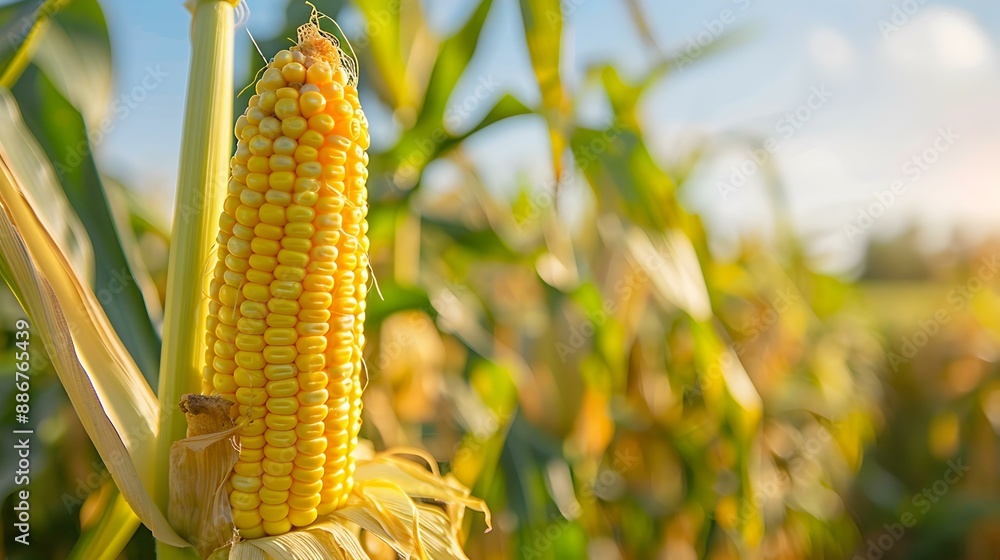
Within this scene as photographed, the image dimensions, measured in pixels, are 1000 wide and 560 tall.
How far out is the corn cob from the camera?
0.69 m

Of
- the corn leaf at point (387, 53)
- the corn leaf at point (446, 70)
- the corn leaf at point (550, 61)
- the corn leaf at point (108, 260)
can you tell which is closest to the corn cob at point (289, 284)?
the corn leaf at point (108, 260)

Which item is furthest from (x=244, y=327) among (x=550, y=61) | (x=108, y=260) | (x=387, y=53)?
(x=387, y=53)

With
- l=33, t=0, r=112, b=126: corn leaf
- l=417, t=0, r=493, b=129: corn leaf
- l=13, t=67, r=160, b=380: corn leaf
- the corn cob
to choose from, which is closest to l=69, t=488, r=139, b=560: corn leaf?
l=13, t=67, r=160, b=380: corn leaf

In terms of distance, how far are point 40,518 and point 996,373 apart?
3.52m

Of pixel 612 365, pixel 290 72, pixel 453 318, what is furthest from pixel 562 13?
pixel 612 365

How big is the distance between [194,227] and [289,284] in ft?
0.58

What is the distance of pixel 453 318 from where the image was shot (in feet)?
5.74

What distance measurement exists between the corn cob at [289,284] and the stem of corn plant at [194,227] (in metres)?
0.04

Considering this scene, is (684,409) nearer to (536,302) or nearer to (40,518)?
(536,302)

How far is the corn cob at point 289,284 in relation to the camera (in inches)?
27.2

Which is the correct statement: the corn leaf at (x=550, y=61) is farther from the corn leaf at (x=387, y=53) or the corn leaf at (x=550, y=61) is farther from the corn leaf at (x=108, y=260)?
the corn leaf at (x=108, y=260)

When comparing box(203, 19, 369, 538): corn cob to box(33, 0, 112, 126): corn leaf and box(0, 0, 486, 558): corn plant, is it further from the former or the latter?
box(33, 0, 112, 126): corn leaf

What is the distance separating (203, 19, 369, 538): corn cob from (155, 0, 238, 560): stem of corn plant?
0.13ft

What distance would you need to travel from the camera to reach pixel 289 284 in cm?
70
